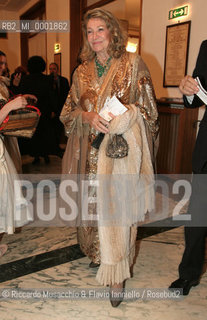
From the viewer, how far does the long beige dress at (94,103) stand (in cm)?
167

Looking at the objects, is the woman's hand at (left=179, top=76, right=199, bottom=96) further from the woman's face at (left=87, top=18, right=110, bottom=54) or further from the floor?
the floor

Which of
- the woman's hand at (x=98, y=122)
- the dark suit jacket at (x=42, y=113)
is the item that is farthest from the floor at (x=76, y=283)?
the dark suit jacket at (x=42, y=113)

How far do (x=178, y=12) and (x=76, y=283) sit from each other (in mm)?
3328

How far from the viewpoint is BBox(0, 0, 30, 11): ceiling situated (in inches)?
359

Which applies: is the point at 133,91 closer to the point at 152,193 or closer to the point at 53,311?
the point at 152,193

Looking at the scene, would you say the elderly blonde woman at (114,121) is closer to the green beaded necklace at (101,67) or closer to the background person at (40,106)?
the green beaded necklace at (101,67)

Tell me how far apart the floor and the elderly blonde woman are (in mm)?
167

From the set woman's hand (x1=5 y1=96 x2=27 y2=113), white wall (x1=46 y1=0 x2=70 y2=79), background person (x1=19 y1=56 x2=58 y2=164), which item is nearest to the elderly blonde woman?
woman's hand (x1=5 y1=96 x2=27 y2=113)

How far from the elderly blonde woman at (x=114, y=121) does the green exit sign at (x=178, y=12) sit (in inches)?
90.9

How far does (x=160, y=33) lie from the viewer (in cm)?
403

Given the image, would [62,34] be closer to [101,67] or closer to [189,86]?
[101,67]

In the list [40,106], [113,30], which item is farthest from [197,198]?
[40,106]

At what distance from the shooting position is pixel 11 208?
177cm

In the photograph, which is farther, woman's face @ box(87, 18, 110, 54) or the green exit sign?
the green exit sign
